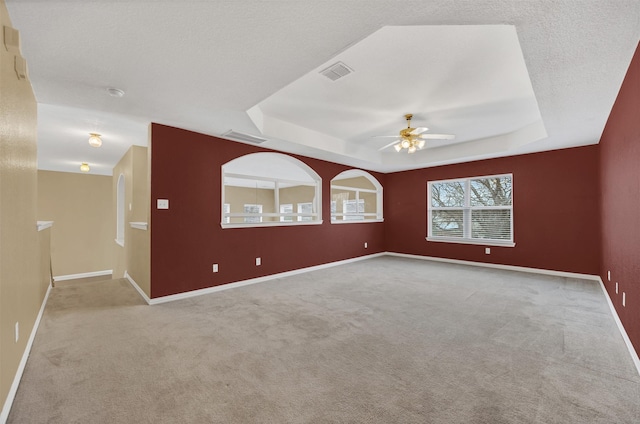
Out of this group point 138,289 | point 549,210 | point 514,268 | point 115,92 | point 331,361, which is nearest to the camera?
point 331,361

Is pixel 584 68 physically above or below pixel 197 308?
above

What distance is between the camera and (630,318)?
2.28 meters

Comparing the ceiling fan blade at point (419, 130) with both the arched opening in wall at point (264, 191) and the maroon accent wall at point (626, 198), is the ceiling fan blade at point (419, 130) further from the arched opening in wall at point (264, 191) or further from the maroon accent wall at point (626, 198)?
the arched opening in wall at point (264, 191)

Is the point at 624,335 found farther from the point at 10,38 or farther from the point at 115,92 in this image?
the point at 115,92

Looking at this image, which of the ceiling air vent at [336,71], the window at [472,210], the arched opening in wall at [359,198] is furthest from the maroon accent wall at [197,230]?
the window at [472,210]

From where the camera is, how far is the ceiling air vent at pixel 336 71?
8.72ft

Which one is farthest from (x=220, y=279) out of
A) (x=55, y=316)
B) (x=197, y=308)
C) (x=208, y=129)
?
(x=208, y=129)

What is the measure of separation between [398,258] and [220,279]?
4549 millimetres

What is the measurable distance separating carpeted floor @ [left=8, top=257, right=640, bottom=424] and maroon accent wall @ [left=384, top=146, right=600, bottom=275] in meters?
1.45

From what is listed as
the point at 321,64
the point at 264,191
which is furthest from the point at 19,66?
the point at 264,191

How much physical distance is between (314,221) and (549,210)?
4440 mm

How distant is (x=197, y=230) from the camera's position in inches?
158

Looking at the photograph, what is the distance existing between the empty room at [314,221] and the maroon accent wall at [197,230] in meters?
0.03

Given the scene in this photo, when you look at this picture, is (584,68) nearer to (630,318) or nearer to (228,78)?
(630,318)
